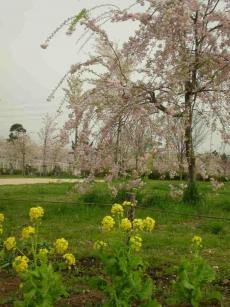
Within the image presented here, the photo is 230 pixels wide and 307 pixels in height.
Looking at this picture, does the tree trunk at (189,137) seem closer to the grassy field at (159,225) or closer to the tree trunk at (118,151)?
the grassy field at (159,225)

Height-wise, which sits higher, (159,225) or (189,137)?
(189,137)

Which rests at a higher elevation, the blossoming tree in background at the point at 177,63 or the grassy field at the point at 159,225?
the blossoming tree in background at the point at 177,63

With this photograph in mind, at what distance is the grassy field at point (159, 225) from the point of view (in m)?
7.52

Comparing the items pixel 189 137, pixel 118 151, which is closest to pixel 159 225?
pixel 118 151

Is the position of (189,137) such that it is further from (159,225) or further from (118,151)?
(159,225)

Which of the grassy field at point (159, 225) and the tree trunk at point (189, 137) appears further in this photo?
the tree trunk at point (189, 137)

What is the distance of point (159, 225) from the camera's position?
9789 millimetres

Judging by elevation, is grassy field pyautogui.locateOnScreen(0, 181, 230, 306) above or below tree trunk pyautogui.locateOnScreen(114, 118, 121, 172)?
below

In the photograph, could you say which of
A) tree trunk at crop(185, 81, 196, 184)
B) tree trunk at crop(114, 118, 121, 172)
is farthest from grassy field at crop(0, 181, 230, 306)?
tree trunk at crop(114, 118, 121, 172)

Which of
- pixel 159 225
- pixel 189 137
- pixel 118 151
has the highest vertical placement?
pixel 189 137

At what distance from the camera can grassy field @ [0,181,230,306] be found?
24.7 ft

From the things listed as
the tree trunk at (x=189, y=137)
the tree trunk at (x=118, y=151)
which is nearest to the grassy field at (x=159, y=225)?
the tree trunk at (x=189, y=137)

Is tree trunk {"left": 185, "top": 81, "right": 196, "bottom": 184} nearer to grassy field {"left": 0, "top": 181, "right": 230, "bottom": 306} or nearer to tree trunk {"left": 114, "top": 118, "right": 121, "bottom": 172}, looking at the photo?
grassy field {"left": 0, "top": 181, "right": 230, "bottom": 306}

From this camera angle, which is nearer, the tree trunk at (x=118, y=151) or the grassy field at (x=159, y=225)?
the grassy field at (x=159, y=225)
